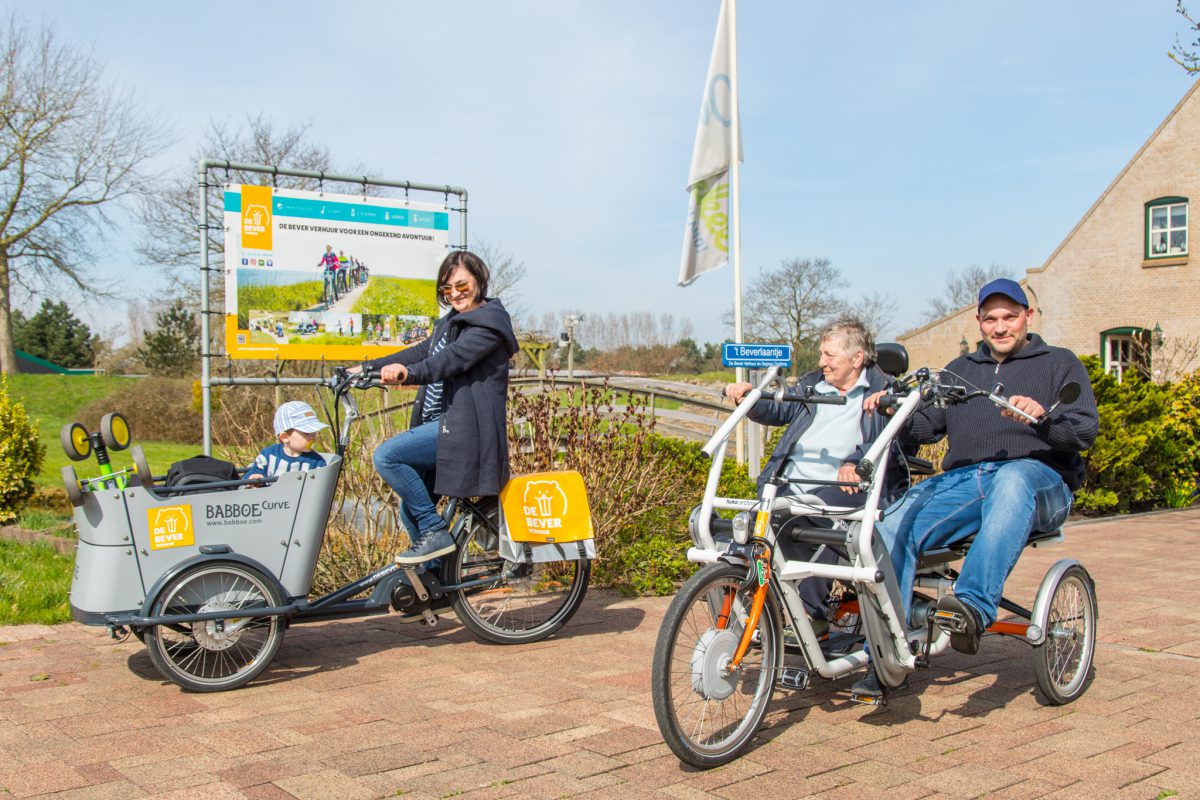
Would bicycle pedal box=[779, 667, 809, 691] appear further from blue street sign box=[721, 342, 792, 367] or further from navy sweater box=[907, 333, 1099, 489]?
blue street sign box=[721, 342, 792, 367]

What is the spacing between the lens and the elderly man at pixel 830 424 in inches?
160

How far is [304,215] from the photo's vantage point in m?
7.07

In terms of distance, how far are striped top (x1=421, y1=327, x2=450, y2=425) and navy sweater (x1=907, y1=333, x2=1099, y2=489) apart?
2.24 metres

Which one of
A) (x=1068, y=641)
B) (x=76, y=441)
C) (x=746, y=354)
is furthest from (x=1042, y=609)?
(x=746, y=354)

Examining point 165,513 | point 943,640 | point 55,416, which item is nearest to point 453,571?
point 165,513

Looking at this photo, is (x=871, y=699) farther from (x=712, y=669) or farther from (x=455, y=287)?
(x=455, y=287)

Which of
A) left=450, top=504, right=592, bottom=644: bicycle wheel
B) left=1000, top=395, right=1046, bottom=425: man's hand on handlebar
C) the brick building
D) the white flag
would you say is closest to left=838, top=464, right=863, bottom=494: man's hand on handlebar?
left=1000, top=395, right=1046, bottom=425: man's hand on handlebar

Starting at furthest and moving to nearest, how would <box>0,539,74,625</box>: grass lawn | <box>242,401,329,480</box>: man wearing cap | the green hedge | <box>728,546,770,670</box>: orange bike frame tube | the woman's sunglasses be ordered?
the green hedge < <box>0,539,74,625</box>: grass lawn < the woman's sunglasses < <box>242,401,329,480</box>: man wearing cap < <box>728,546,770,670</box>: orange bike frame tube

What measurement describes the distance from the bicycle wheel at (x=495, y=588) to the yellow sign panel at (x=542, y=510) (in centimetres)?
17

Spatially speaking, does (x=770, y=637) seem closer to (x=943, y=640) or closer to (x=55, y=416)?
(x=943, y=640)

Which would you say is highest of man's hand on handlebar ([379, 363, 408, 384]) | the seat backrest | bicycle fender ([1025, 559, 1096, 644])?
the seat backrest

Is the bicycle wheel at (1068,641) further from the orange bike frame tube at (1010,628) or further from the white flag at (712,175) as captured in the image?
the white flag at (712,175)

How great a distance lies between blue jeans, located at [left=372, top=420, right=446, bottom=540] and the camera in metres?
4.95

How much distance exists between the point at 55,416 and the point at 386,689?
3088 centimetres
